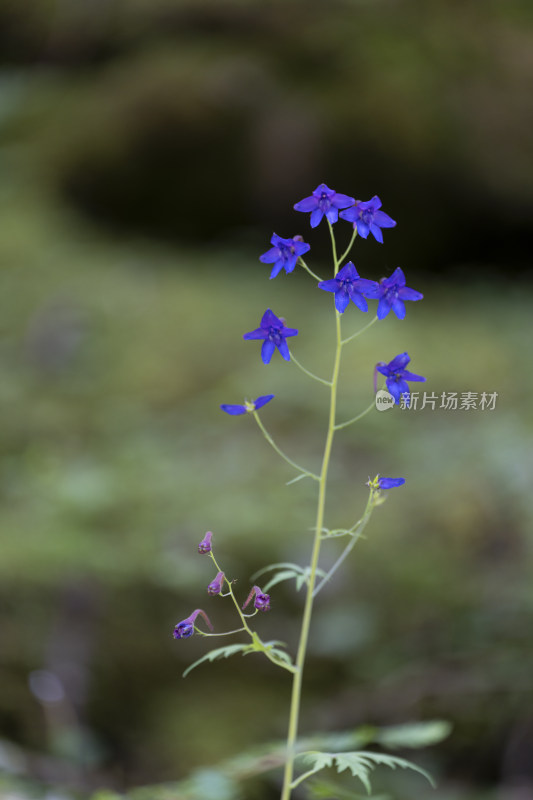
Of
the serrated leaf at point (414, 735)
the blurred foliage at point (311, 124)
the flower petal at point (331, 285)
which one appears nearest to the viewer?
the flower petal at point (331, 285)

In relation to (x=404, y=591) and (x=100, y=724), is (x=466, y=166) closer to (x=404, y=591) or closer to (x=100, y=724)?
(x=404, y=591)

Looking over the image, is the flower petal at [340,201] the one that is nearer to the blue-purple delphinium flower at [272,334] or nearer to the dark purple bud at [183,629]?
the blue-purple delphinium flower at [272,334]

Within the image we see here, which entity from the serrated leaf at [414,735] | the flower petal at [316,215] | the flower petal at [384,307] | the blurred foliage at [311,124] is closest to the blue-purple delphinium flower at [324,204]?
the flower petal at [316,215]

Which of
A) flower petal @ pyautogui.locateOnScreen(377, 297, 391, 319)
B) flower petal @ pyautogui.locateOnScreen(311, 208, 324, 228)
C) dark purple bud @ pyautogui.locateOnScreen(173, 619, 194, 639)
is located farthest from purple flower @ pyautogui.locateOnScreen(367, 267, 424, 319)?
dark purple bud @ pyautogui.locateOnScreen(173, 619, 194, 639)

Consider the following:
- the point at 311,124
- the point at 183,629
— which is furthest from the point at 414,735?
the point at 311,124

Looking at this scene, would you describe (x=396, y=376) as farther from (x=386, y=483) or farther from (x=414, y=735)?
(x=414, y=735)

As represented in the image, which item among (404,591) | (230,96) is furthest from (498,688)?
(230,96)

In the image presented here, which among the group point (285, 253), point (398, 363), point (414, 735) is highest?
point (285, 253)
